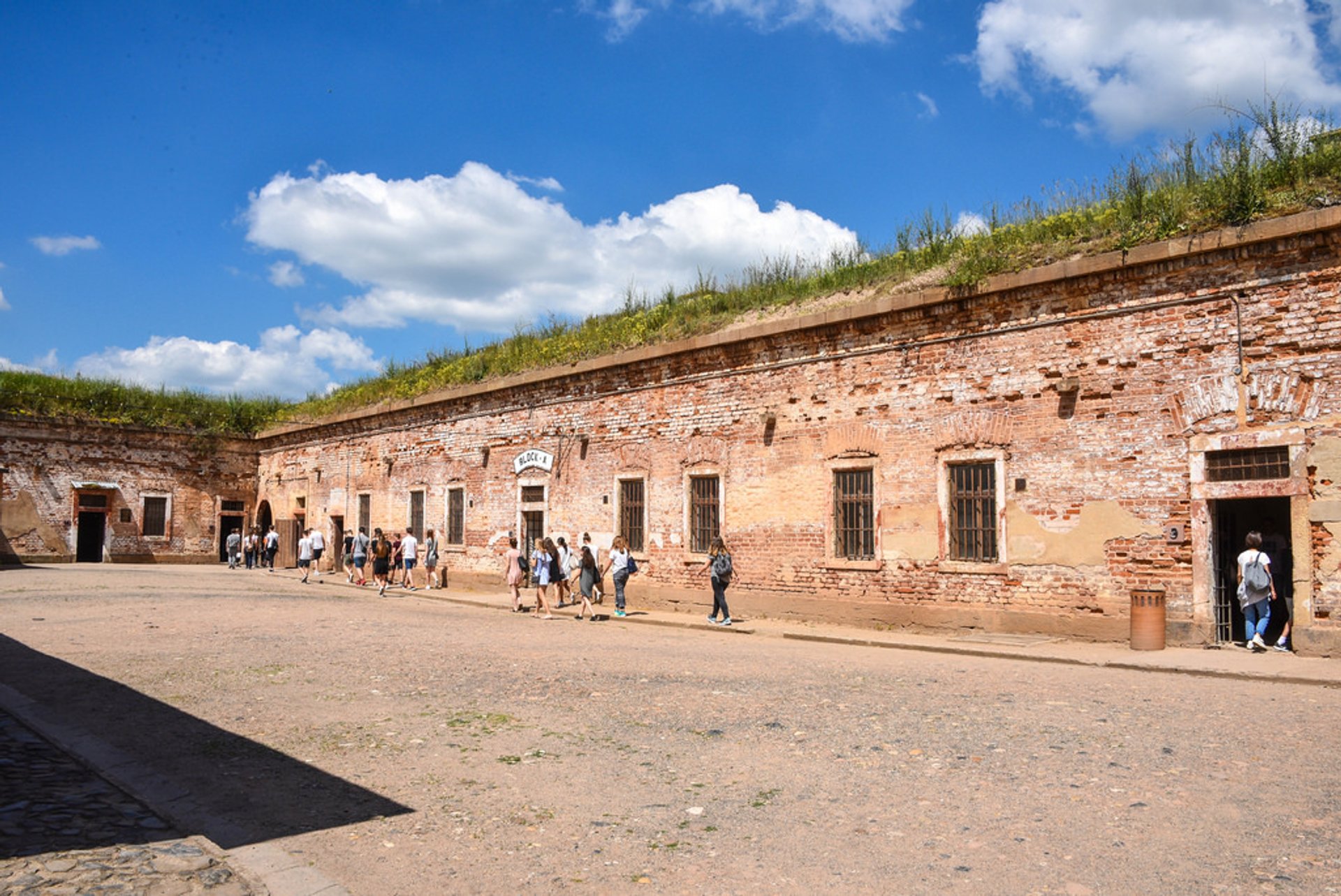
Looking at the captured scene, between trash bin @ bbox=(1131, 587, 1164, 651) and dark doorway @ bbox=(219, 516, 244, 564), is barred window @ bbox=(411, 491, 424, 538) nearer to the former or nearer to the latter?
dark doorway @ bbox=(219, 516, 244, 564)

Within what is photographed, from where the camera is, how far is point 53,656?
11.6 m

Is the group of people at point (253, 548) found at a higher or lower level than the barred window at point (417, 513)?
lower

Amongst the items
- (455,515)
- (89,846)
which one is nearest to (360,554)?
(455,515)

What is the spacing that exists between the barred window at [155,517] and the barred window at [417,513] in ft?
45.3

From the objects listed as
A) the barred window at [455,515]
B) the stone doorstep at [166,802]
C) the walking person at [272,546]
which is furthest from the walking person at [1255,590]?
the walking person at [272,546]

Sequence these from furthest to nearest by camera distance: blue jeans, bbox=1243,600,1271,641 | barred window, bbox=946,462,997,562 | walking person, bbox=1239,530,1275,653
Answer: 1. barred window, bbox=946,462,997,562
2. blue jeans, bbox=1243,600,1271,641
3. walking person, bbox=1239,530,1275,653

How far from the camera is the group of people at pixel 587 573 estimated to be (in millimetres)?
16984

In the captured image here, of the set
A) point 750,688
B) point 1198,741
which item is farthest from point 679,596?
point 1198,741

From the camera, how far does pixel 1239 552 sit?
44.1 ft

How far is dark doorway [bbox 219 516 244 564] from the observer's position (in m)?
37.8

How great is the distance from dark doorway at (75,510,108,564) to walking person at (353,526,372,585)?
12.8m

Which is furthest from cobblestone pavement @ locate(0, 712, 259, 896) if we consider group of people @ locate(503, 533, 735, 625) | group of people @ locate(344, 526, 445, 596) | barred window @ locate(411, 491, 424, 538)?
barred window @ locate(411, 491, 424, 538)

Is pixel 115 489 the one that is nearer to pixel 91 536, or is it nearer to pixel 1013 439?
pixel 91 536

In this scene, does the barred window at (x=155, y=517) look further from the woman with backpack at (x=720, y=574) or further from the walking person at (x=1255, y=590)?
the walking person at (x=1255, y=590)
